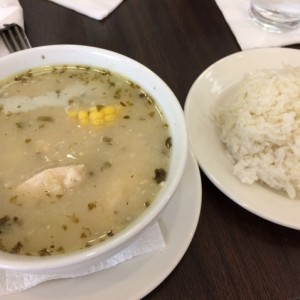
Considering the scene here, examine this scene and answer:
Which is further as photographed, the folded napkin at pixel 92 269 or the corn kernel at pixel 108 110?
the corn kernel at pixel 108 110

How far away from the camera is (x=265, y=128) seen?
1277mm

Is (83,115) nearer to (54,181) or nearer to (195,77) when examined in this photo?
(54,181)

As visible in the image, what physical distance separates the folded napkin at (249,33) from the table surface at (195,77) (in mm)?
31

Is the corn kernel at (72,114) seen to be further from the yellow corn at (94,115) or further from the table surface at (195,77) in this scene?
the table surface at (195,77)

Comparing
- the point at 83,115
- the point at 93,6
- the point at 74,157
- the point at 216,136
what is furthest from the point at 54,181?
the point at 93,6

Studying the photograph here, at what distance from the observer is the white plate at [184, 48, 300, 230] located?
109 centimetres

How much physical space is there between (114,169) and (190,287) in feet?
1.10

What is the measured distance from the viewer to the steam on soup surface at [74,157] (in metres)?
0.88

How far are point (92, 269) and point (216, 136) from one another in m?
0.63

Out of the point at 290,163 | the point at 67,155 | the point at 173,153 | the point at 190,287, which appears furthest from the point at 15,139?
the point at 290,163

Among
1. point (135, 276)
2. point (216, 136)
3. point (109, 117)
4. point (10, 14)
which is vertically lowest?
point (216, 136)

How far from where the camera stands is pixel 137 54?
156 centimetres

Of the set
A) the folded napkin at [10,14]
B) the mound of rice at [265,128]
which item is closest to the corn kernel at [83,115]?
the mound of rice at [265,128]

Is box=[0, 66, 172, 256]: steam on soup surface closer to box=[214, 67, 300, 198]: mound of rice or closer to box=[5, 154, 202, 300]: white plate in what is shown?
box=[5, 154, 202, 300]: white plate
